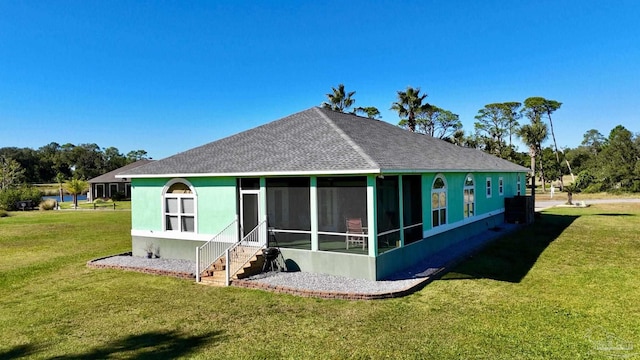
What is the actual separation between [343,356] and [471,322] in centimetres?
286

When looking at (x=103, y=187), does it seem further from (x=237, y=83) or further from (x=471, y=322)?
(x=471, y=322)

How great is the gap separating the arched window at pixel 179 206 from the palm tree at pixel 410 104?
30.5 meters

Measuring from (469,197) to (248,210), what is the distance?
10338mm

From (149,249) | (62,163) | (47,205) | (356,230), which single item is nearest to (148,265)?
(149,249)

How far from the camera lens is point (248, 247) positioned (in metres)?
12.5

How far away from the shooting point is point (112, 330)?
25.3 feet

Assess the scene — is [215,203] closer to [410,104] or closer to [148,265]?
[148,265]

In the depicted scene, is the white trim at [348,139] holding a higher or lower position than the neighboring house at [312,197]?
higher

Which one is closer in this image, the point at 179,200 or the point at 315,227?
the point at 315,227

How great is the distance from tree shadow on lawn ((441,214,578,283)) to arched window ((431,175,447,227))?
1.76m

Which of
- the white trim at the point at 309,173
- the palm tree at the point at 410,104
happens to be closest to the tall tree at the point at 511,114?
the palm tree at the point at 410,104

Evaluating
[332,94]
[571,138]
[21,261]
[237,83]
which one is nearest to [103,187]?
[237,83]

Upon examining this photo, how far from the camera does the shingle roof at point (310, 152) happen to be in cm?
1123

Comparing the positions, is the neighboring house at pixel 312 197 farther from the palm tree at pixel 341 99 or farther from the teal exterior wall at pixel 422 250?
the palm tree at pixel 341 99
